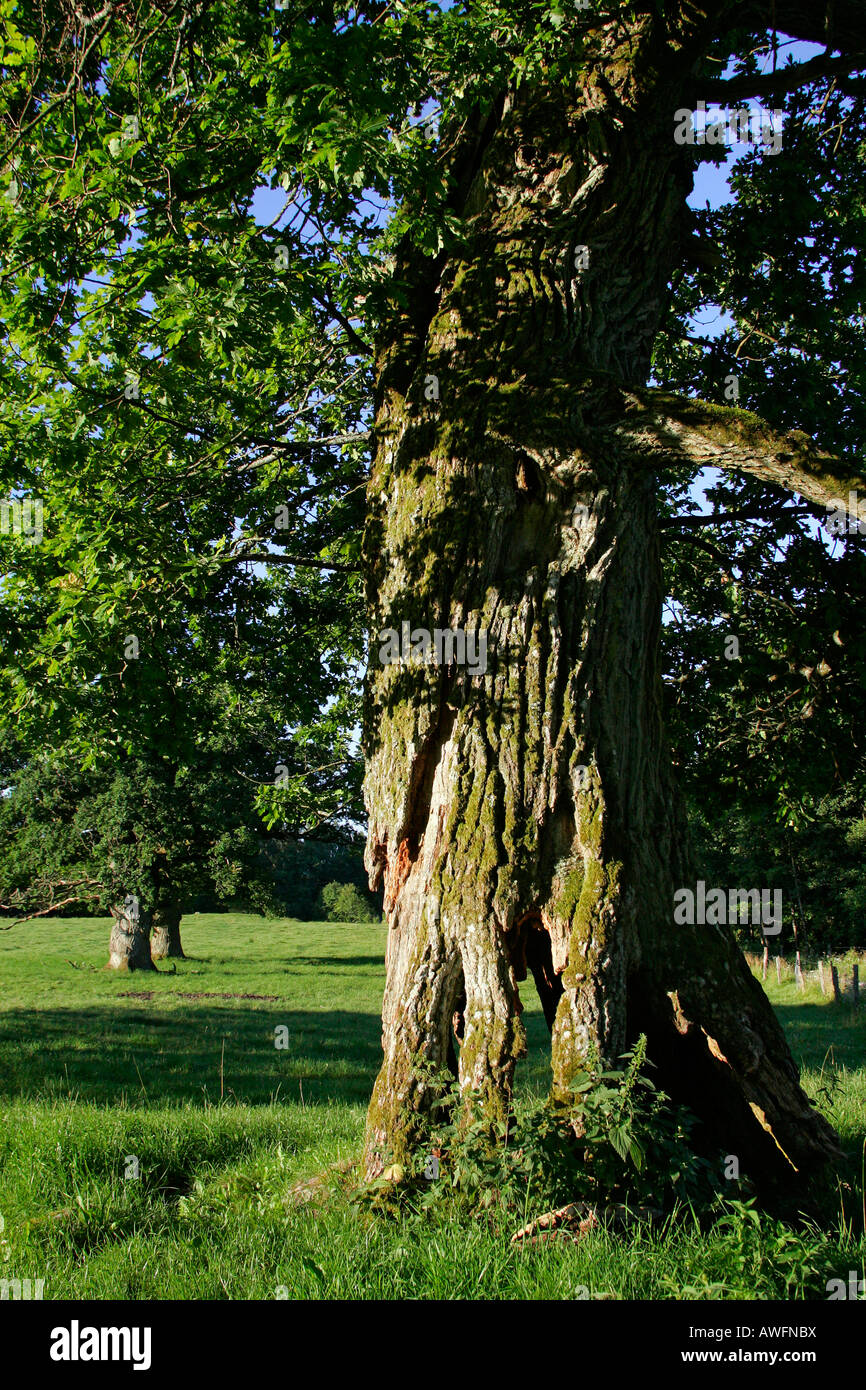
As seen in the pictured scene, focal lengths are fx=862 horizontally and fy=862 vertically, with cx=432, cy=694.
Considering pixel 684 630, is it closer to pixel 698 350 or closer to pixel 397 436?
pixel 698 350

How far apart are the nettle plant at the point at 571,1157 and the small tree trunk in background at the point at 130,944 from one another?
25.8 metres

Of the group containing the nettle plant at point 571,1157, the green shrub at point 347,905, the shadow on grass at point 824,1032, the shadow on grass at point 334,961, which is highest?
the nettle plant at point 571,1157

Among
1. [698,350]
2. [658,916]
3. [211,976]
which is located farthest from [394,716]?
[211,976]

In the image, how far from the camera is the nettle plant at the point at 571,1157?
4.00 metres

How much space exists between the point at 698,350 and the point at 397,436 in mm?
4551

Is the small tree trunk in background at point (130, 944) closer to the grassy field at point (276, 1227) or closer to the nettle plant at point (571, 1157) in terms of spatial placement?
the grassy field at point (276, 1227)

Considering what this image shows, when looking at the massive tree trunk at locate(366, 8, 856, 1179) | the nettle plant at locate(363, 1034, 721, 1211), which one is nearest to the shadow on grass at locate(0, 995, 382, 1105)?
the nettle plant at locate(363, 1034, 721, 1211)

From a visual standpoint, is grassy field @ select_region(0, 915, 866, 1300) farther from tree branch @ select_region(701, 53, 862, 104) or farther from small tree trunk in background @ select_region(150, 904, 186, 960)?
small tree trunk in background @ select_region(150, 904, 186, 960)

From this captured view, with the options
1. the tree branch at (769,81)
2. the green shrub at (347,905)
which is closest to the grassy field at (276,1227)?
the tree branch at (769,81)

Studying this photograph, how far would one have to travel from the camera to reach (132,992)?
22.8 metres
